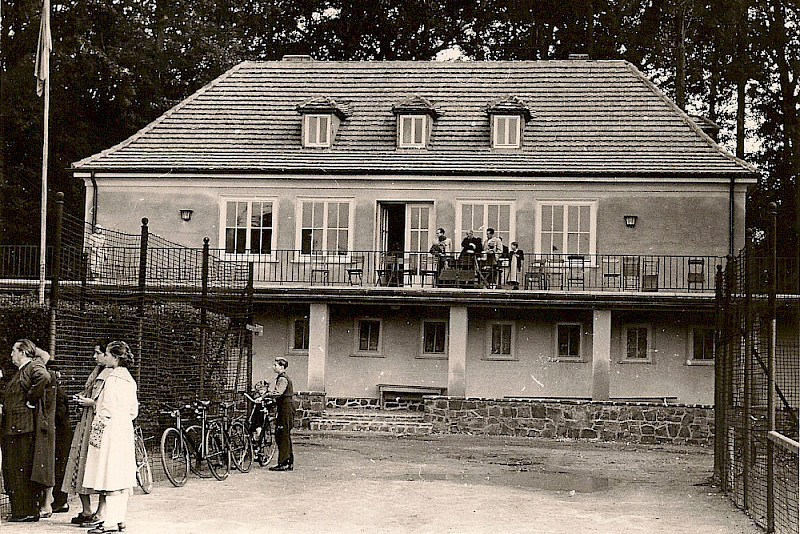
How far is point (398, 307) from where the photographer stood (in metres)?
Answer: 31.1

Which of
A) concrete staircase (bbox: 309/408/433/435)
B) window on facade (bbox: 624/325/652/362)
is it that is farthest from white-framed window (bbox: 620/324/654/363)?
concrete staircase (bbox: 309/408/433/435)

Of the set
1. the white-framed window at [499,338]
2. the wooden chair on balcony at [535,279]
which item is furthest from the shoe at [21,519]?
the white-framed window at [499,338]

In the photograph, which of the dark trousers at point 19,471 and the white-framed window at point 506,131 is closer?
the dark trousers at point 19,471

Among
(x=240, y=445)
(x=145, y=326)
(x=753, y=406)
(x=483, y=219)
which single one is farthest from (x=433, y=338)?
(x=753, y=406)

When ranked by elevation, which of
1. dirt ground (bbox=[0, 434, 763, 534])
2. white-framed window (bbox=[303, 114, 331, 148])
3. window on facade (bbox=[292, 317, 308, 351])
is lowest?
dirt ground (bbox=[0, 434, 763, 534])

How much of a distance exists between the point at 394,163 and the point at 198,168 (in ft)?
17.0

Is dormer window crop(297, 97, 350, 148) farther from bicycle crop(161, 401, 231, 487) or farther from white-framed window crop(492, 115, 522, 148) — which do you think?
bicycle crop(161, 401, 231, 487)

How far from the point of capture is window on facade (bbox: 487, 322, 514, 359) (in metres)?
31.5

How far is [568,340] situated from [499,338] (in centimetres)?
180

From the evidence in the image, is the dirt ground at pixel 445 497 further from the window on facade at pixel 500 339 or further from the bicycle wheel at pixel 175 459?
the window on facade at pixel 500 339

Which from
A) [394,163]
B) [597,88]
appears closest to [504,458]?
[394,163]

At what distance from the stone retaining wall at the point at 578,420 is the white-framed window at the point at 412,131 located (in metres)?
8.71

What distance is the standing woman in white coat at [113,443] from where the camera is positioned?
442 inches

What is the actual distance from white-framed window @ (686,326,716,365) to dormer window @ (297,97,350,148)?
10.9m
